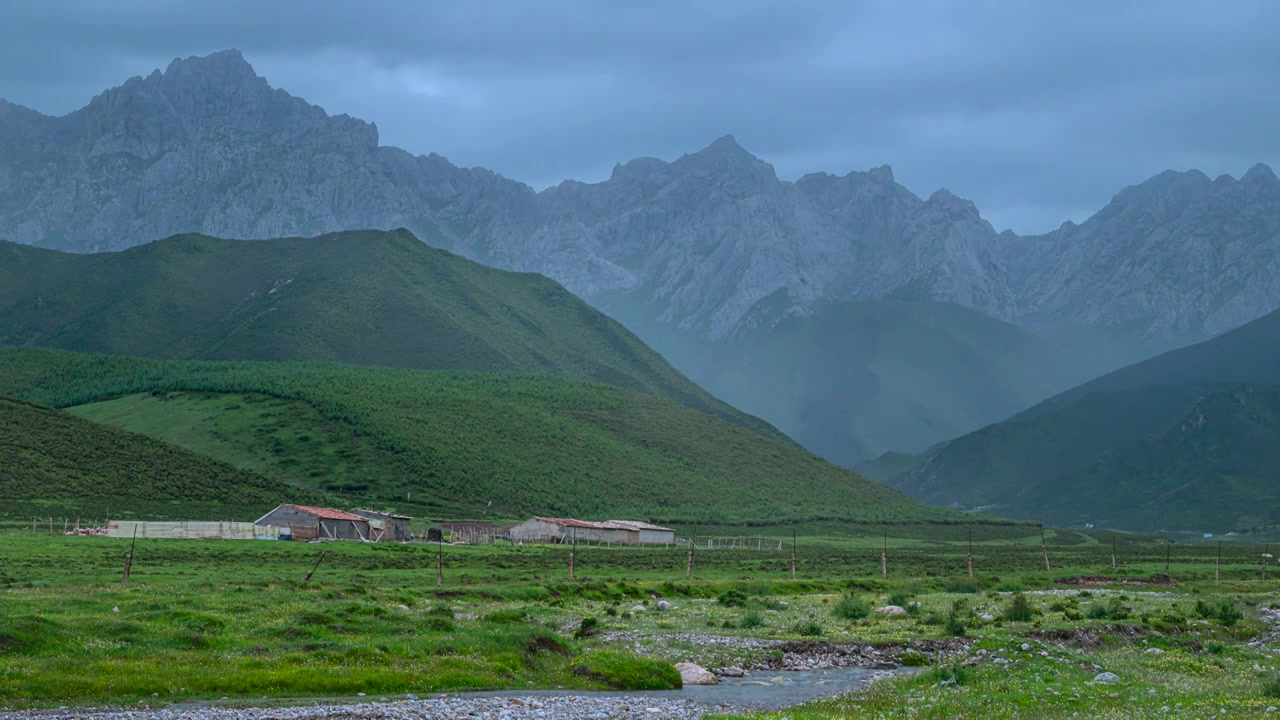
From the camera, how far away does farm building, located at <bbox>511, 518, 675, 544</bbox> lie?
13445cm

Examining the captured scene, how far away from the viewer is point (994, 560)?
12975 cm

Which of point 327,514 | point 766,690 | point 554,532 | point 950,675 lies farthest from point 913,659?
point 554,532

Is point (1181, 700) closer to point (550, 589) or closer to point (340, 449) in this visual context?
point (550, 589)

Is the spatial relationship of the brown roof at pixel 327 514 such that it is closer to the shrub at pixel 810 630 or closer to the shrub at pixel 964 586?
the shrub at pixel 964 586

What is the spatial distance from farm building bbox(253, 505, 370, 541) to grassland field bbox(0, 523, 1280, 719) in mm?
20578

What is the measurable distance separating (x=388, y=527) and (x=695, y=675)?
276ft

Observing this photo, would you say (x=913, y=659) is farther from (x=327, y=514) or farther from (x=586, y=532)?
(x=586, y=532)

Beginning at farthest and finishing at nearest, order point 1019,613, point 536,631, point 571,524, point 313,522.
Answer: point 571,524 < point 313,522 < point 1019,613 < point 536,631

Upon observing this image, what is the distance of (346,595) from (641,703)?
2576 cm

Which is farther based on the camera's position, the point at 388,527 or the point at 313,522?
the point at 388,527

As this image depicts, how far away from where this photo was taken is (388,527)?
120188mm

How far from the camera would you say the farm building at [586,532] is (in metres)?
134

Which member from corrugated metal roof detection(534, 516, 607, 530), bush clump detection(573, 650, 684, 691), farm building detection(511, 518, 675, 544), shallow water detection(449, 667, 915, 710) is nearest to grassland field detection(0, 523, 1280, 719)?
bush clump detection(573, 650, 684, 691)

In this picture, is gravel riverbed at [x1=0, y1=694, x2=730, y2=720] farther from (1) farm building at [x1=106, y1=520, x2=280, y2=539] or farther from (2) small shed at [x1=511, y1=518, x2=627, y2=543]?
(2) small shed at [x1=511, y1=518, x2=627, y2=543]
